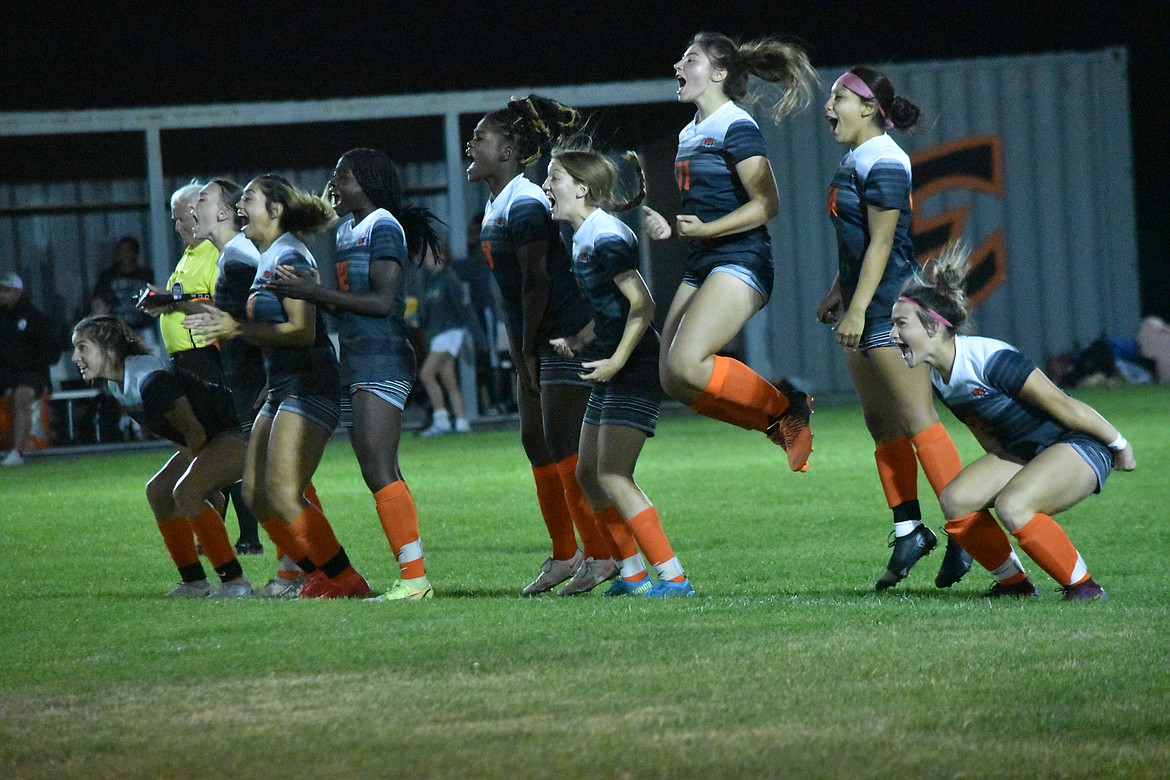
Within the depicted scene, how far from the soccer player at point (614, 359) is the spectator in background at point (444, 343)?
9556 mm

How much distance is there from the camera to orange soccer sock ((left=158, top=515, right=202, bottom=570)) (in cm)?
659

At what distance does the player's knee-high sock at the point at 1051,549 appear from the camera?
5.38m

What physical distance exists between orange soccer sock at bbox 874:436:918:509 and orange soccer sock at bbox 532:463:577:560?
4.19 feet

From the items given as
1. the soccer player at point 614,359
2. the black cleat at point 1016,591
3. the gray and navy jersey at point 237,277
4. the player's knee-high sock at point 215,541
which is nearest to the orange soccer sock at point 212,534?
the player's knee-high sock at point 215,541

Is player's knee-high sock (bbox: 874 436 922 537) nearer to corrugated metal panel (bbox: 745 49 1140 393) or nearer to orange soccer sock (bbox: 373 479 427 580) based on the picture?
orange soccer sock (bbox: 373 479 427 580)

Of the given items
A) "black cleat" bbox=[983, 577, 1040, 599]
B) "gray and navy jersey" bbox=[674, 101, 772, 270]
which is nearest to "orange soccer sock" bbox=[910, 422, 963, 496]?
"black cleat" bbox=[983, 577, 1040, 599]

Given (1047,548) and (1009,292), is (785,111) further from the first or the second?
(1009,292)

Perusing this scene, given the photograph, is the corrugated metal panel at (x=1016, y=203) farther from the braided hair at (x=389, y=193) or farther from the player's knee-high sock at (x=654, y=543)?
the player's knee-high sock at (x=654, y=543)

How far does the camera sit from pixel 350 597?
6207 mm

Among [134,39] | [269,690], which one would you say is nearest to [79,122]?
[134,39]

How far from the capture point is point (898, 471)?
20.1ft

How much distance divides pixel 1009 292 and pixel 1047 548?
1402 centimetres

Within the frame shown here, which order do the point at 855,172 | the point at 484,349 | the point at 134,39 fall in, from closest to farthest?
the point at 855,172, the point at 484,349, the point at 134,39

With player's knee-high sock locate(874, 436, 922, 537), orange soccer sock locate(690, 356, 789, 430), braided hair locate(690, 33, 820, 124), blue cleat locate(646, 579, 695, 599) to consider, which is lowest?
blue cleat locate(646, 579, 695, 599)
